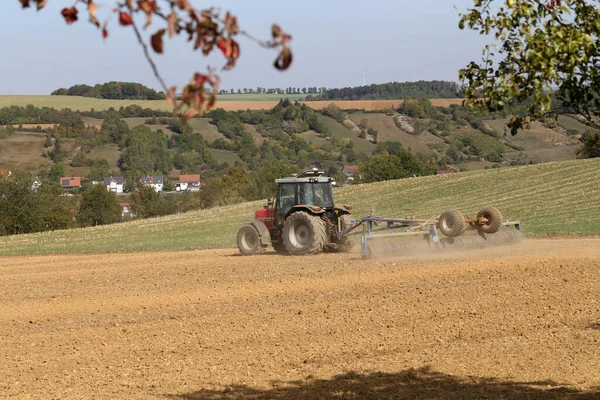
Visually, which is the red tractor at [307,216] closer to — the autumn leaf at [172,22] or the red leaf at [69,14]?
the red leaf at [69,14]

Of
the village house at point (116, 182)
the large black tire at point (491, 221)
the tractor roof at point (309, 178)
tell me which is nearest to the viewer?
the tractor roof at point (309, 178)

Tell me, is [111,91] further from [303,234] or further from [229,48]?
[229,48]

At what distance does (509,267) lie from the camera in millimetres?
18641

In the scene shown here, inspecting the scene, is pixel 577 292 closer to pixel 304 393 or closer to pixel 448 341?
pixel 448 341

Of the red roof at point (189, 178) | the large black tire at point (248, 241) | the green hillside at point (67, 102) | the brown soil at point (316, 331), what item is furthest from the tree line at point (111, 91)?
the brown soil at point (316, 331)

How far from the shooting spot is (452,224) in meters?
21.9

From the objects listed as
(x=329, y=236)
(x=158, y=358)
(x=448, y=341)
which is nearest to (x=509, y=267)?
(x=329, y=236)

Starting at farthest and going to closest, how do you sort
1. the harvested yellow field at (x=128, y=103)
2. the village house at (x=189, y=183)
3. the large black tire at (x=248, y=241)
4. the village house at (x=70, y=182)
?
the harvested yellow field at (x=128, y=103) < the village house at (x=189, y=183) < the village house at (x=70, y=182) < the large black tire at (x=248, y=241)

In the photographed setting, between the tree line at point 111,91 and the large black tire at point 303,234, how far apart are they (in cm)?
16740

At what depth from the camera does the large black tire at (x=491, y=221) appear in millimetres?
22328

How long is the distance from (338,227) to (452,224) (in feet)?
9.33

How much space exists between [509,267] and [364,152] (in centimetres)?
12522

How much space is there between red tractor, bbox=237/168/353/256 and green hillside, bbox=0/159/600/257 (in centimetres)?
942

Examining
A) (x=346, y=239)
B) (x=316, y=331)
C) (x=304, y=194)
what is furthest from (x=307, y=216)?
(x=316, y=331)
